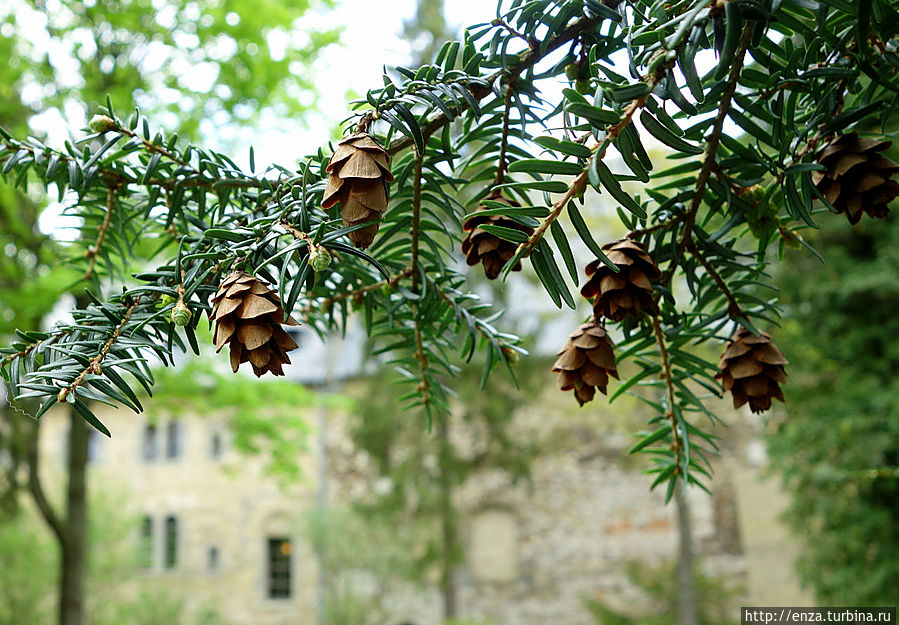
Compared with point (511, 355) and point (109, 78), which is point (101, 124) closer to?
point (511, 355)

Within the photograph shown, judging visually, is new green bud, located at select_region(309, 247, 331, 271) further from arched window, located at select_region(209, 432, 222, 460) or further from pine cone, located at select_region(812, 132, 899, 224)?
arched window, located at select_region(209, 432, 222, 460)

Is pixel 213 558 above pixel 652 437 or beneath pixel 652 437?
beneath

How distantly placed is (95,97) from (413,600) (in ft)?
27.0

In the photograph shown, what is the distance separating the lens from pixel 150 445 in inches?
474

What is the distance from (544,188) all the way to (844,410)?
494cm

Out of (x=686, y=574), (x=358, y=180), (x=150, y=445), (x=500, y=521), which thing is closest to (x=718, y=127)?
(x=358, y=180)

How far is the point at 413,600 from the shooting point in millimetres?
10414

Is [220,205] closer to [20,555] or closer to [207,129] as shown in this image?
[207,129]

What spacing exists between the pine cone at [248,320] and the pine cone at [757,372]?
433mm

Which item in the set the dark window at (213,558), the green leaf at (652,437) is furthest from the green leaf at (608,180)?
the dark window at (213,558)

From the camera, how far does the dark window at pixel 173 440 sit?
1195 cm

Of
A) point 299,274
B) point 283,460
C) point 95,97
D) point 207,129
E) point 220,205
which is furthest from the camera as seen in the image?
point 283,460

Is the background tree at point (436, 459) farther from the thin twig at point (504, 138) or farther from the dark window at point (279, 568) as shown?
the thin twig at point (504, 138)

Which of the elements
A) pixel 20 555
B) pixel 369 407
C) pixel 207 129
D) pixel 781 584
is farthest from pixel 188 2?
pixel 781 584
